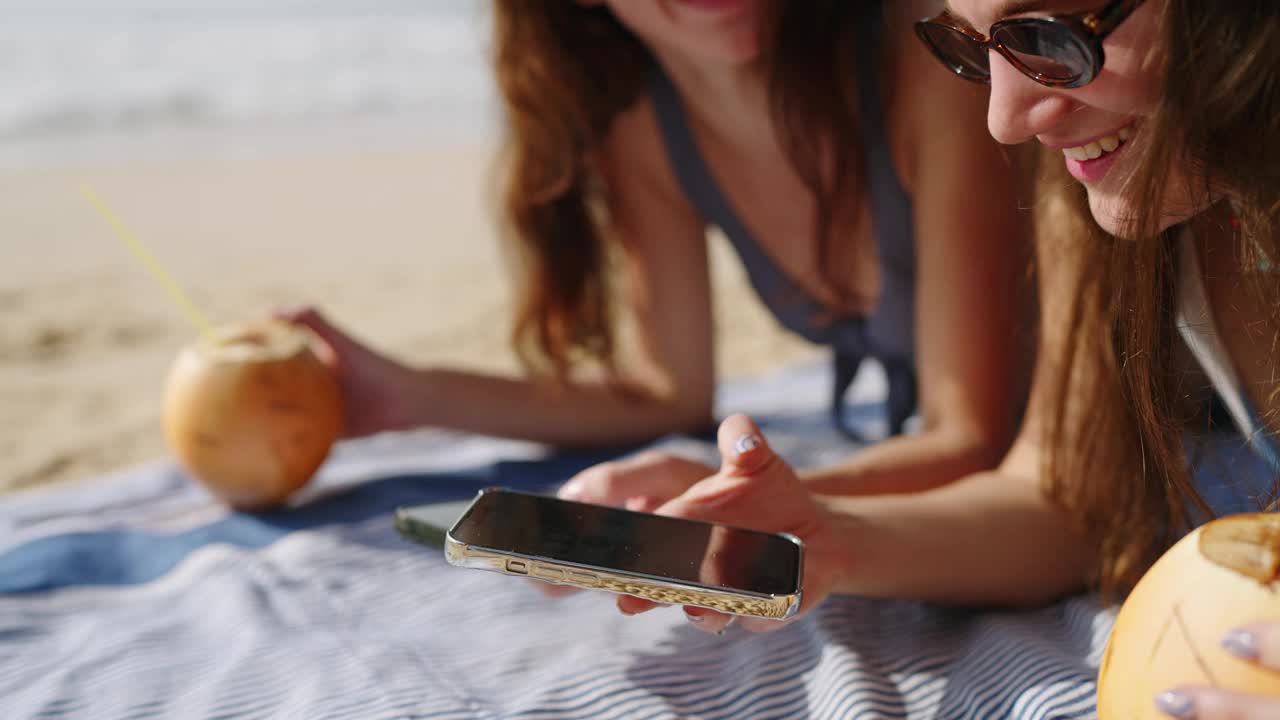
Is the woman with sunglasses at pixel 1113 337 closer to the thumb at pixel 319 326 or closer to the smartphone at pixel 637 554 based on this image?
the smartphone at pixel 637 554

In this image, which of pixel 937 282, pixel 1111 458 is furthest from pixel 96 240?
pixel 1111 458

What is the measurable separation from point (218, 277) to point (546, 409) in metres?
2.58

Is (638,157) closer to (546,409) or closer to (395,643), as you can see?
(546,409)

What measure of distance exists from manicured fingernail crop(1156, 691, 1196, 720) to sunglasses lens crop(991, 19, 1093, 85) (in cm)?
46

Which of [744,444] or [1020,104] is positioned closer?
[1020,104]

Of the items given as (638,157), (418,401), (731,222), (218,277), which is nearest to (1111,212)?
(731,222)

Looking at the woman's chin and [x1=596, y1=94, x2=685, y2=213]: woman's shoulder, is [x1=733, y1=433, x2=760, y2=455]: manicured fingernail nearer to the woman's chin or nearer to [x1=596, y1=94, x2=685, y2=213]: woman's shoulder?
the woman's chin

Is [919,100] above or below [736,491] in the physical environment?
above

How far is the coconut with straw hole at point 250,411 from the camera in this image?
6.01 ft

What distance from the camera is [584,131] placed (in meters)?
2.05

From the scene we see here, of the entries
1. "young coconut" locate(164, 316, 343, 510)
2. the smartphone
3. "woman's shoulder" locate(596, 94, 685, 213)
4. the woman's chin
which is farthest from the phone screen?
"woman's shoulder" locate(596, 94, 685, 213)

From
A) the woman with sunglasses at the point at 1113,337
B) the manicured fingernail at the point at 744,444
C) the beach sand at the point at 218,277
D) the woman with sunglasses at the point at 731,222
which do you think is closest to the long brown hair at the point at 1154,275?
the woman with sunglasses at the point at 1113,337

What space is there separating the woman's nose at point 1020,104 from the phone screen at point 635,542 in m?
0.45

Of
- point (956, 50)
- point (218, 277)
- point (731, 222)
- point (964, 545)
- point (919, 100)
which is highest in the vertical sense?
point (956, 50)
